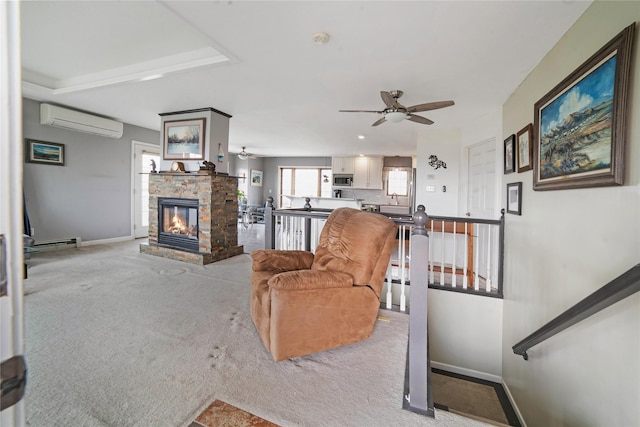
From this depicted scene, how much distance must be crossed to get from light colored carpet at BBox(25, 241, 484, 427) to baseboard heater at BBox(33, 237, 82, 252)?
2.18 m

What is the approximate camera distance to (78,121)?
15.3 feet

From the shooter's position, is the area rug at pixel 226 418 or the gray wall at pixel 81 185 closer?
the area rug at pixel 226 418

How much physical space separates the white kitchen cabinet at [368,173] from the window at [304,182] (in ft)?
3.86

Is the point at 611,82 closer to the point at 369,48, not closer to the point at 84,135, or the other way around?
the point at 369,48

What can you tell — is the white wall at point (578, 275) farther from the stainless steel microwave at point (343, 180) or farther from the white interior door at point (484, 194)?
the stainless steel microwave at point (343, 180)

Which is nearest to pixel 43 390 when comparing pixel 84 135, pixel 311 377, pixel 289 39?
pixel 311 377

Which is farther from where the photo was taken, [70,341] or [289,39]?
[289,39]

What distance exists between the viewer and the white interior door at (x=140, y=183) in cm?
586

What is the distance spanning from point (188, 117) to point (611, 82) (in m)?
4.85

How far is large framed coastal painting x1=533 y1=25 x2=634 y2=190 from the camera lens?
144 cm

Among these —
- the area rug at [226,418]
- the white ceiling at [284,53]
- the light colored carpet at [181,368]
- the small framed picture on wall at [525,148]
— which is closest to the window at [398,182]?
the white ceiling at [284,53]

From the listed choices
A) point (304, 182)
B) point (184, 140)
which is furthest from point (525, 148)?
point (304, 182)

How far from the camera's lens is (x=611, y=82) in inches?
59.7

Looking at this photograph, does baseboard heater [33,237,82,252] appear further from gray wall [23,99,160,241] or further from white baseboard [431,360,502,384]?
white baseboard [431,360,502,384]
